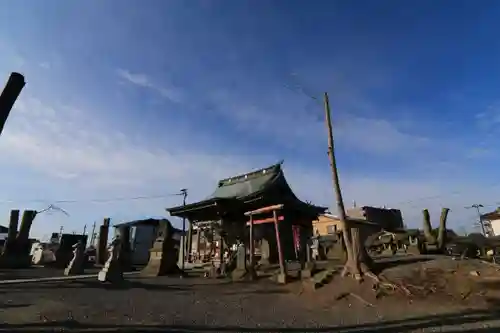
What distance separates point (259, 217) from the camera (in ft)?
70.9

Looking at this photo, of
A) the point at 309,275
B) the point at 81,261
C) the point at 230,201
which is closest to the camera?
the point at 309,275

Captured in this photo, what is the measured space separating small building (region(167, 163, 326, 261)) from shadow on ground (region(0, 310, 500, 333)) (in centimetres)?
1248

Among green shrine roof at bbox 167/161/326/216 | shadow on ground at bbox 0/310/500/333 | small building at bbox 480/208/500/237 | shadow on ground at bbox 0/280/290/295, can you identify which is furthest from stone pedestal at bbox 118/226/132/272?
small building at bbox 480/208/500/237

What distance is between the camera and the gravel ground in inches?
241

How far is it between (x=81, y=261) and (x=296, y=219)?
13.9 meters

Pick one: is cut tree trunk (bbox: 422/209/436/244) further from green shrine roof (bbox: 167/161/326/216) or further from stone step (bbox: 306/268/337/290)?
stone step (bbox: 306/268/337/290)

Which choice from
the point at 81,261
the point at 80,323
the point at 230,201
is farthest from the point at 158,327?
the point at 230,201

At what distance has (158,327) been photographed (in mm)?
5848

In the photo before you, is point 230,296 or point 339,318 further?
point 230,296

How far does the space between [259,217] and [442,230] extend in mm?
10869

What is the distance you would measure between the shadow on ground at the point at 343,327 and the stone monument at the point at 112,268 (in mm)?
6613

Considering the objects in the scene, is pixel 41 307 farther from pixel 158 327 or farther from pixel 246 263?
pixel 246 263

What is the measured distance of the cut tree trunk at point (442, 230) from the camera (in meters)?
16.5

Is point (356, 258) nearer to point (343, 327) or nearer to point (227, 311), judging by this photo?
point (343, 327)
